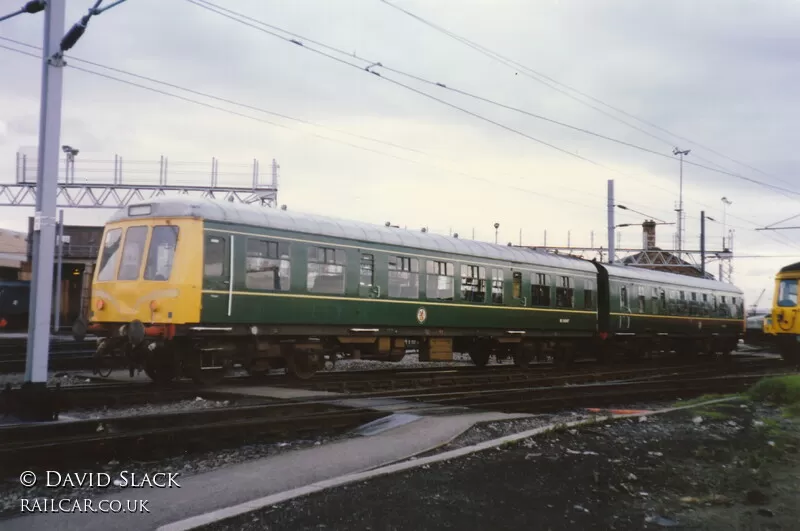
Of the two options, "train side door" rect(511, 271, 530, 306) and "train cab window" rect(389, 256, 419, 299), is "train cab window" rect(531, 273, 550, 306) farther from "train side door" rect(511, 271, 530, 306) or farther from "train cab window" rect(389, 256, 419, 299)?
"train cab window" rect(389, 256, 419, 299)

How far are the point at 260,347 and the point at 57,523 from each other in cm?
929

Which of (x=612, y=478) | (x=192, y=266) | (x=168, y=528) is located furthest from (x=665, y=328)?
(x=168, y=528)

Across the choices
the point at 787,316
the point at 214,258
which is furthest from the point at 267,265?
the point at 787,316

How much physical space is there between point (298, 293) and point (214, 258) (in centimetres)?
215

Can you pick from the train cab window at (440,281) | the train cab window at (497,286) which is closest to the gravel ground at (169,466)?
the train cab window at (440,281)

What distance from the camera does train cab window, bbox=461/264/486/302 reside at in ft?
63.2

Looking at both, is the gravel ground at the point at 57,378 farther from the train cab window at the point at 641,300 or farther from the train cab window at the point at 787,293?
the train cab window at the point at 787,293

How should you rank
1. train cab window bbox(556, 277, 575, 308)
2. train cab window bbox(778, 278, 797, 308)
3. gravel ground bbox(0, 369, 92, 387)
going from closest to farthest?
gravel ground bbox(0, 369, 92, 387), train cab window bbox(556, 277, 575, 308), train cab window bbox(778, 278, 797, 308)

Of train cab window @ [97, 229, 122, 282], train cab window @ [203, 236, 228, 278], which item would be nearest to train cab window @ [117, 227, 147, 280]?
train cab window @ [97, 229, 122, 282]

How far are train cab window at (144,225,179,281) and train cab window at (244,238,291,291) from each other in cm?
141

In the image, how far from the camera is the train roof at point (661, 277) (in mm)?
26109

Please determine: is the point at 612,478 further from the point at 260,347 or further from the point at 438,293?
the point at 438,293

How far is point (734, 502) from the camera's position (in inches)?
235

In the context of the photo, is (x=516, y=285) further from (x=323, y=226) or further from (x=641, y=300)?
(x=641, y=300)
